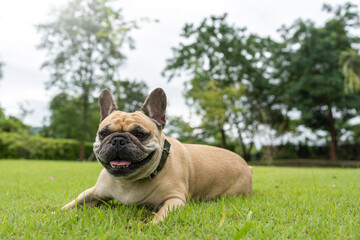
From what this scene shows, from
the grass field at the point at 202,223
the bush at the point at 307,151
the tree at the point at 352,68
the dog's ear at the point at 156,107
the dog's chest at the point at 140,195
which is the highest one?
the tree at the point at 352,68

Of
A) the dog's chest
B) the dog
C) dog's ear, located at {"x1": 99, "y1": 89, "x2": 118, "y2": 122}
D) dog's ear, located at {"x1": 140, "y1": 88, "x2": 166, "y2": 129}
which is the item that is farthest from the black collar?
dog's ear, located at {"x1": 99, "y1": 89, "x2": 118, "y2": 122}

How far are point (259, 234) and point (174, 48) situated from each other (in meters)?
23.7

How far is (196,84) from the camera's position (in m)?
23.0

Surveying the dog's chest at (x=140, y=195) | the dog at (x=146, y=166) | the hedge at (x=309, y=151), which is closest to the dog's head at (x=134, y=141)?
the dog at (x=146, y=166)

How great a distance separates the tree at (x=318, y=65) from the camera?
762 inches

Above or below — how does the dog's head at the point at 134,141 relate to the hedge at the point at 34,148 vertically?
above

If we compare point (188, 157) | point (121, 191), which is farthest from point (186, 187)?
point (121, 191)

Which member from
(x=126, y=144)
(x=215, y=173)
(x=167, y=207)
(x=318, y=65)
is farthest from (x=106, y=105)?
(x=318, y=65)

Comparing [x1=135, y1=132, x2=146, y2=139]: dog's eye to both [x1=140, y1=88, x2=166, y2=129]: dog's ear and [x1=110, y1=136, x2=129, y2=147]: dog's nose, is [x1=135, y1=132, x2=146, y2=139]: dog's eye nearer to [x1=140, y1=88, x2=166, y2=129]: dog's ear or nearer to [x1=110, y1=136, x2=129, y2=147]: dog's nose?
[x1=110, y1=136, x2=129, y2=147]: dog's nose

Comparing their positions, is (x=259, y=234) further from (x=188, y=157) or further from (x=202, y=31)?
(x=202, y=31)

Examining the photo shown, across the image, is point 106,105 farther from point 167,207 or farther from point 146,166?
point 167,207

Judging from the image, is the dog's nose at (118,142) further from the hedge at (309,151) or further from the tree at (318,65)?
the hedge at (309,151)

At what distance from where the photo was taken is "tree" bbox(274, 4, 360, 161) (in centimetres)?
1934

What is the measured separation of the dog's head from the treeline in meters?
15.2
